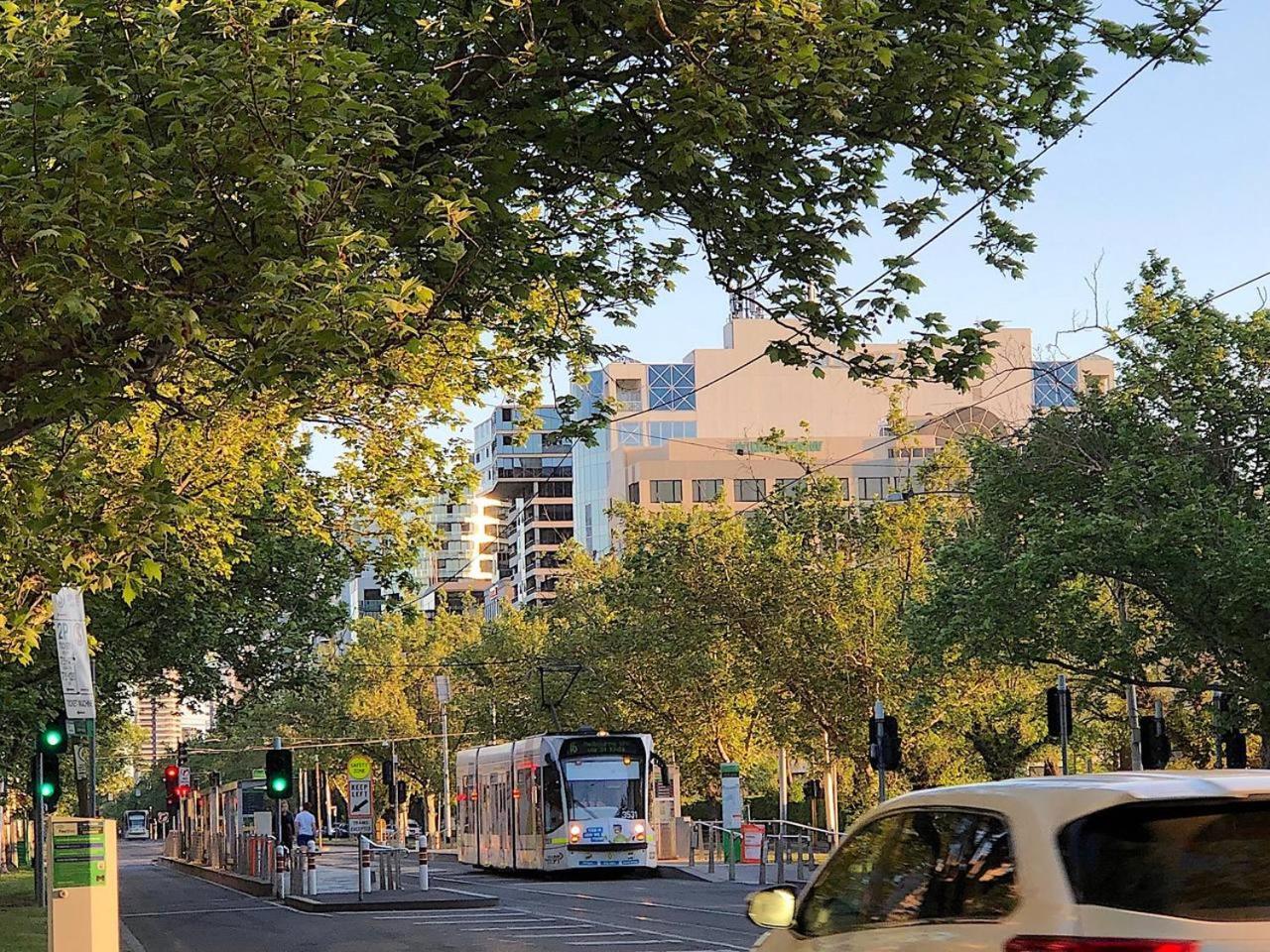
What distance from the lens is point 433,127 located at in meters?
12.2

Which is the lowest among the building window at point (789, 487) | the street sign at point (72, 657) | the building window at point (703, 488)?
the street sign at point (72, 657)

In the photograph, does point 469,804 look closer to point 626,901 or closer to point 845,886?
point 626,901

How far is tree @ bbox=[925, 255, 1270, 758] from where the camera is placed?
33.6 meters

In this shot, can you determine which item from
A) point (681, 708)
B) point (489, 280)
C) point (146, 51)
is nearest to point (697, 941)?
point (489, 280)

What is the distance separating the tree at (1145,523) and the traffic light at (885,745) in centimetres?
356

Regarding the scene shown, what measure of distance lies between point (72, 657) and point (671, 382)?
448 feet

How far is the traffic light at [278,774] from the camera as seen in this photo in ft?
119

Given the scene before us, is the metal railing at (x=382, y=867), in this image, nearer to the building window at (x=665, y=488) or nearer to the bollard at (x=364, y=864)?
the bollard at (x=364, y=864)

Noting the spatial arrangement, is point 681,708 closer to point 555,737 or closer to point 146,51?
point 555,737

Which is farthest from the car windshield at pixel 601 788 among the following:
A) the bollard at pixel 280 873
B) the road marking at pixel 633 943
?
the road marking at pixel 633 943

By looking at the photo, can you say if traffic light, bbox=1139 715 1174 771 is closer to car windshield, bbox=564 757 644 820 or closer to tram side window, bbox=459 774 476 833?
car windshield, bbox=564 757 644 820

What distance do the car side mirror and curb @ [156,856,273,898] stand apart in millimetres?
33886

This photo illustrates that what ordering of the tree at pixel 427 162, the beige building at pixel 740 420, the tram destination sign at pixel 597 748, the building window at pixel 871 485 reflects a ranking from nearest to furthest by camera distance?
the tree at pixel 427 162, the tram destination sign at pixel 597 748, the beige building at pixel 740 420, the building window at pixel 871 485

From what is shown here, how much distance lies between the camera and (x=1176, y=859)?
19.2 ft
